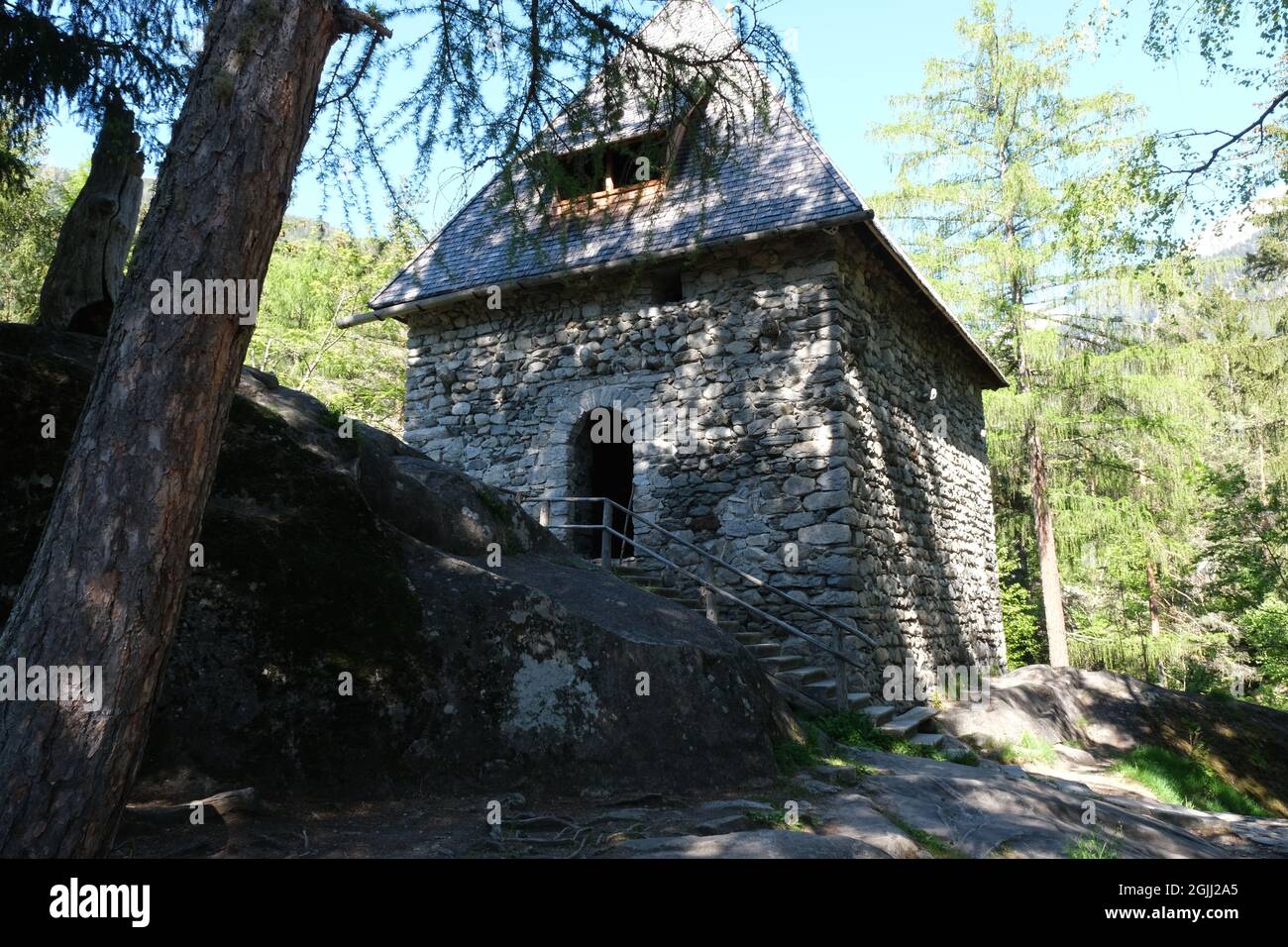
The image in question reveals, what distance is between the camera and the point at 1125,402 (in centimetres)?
1326

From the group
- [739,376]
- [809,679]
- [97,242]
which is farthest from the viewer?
[739,376]

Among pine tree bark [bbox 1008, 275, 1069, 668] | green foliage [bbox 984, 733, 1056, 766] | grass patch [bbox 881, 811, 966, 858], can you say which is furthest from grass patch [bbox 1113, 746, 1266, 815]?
pine tree bark [bbox 1008, 275, 1069, 668]

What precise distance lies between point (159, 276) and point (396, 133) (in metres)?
1.94

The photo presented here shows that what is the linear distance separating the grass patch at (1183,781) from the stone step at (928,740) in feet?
5.77

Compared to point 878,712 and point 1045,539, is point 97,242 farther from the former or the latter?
point 1045,539

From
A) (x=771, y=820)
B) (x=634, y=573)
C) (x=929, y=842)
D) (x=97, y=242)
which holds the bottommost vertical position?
(x=929, y=842)

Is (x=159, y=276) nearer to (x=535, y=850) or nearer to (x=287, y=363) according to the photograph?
(x=535, y=850)

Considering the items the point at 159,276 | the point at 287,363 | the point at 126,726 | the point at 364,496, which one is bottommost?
the point at 126,726

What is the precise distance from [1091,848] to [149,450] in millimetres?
4098

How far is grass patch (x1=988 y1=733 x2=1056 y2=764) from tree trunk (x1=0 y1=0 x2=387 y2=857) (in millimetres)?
7102

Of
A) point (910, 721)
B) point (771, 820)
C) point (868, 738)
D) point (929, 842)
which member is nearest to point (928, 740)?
point (910, 721)

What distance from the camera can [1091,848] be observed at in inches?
140

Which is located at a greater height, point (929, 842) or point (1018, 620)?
point (1018, 620)
